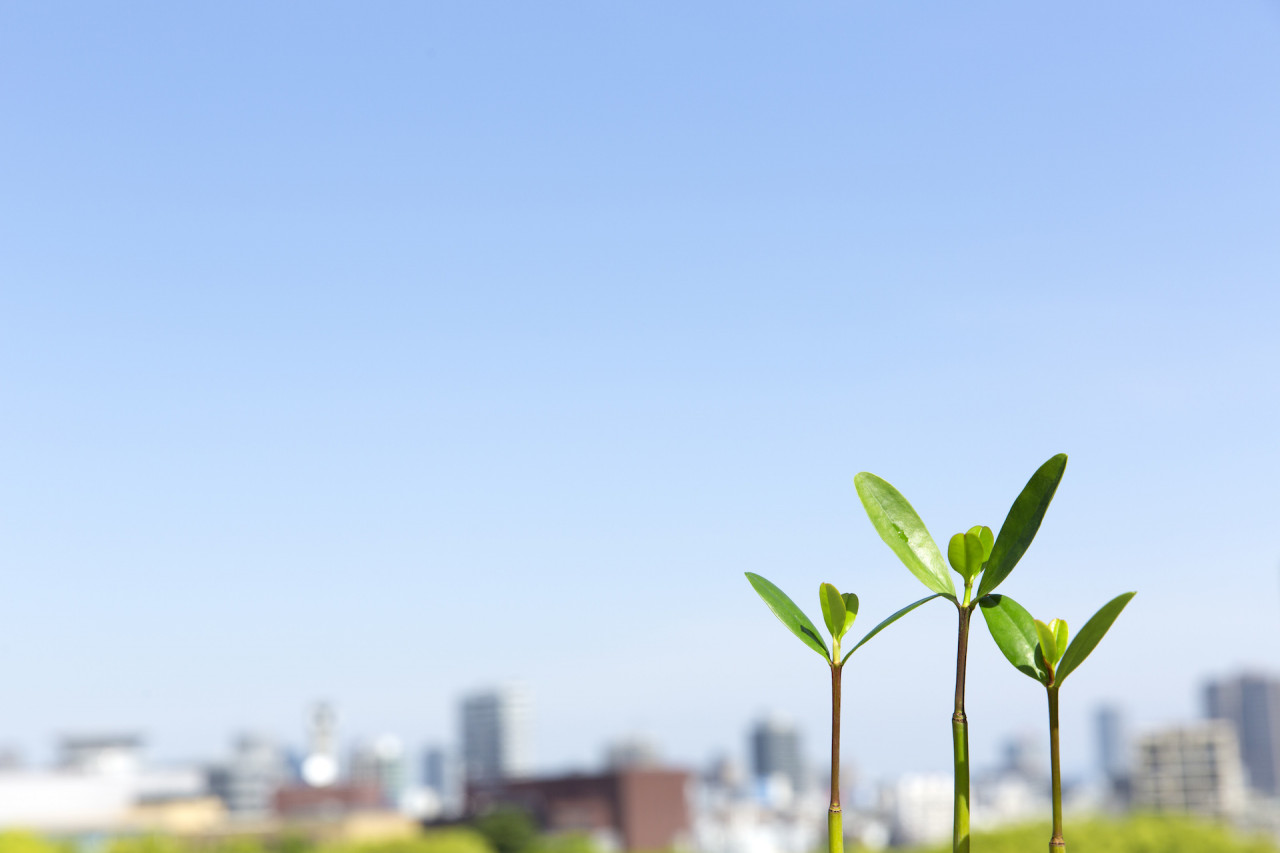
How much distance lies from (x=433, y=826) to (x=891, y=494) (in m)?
75.3

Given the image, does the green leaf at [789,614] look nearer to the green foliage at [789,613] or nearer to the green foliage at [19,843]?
the green foliage at [789,613]

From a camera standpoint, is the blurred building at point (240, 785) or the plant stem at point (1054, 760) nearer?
the plant stem at point (1054, 760)

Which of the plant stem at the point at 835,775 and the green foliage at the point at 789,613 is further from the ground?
the green foliage at the point at 789,613

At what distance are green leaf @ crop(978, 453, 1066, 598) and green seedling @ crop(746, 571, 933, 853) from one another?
0.16 metres

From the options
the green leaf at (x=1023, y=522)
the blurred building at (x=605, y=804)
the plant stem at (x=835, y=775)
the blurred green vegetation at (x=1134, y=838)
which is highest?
the green leaf at (x=1023, y=522)

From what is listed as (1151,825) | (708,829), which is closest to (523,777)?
(708,829)

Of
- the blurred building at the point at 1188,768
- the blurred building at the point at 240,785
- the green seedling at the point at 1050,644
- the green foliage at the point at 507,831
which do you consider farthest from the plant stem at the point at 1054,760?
the blurred building at the point at 1188,768

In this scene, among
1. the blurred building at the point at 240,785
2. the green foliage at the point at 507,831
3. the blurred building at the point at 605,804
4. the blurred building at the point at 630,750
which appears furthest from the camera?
the blurred building at the point at 630,750

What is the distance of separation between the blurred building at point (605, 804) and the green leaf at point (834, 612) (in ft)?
245

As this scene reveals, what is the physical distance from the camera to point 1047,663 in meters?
1.40

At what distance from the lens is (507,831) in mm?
63062

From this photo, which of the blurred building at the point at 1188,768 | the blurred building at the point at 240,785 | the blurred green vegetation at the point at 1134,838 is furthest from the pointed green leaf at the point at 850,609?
the blurred building at the point at 1188,768

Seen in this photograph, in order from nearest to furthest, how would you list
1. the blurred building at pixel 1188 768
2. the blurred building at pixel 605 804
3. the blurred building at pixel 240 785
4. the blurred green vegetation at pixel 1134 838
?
1. the blurred green vegetation at pixel 1134 838
2. the blurred building at pixel 605 804
3. the blurred building at pixel 240 785
4. the blurred building at pixel 1188 768

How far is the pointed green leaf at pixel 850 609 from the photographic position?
151 centimetres
